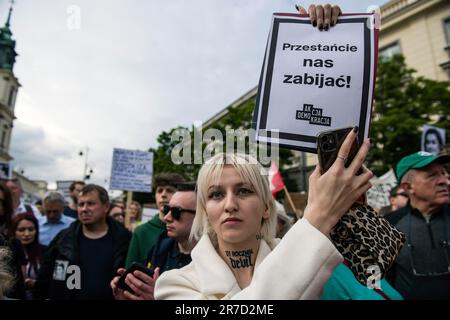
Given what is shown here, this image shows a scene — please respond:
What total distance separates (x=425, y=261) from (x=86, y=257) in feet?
9.79

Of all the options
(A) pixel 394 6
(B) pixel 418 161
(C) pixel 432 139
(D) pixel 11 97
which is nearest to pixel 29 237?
(B) pixel 418 161

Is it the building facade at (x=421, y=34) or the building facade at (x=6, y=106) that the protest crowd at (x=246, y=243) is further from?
the building facade at (x=6, y=106)

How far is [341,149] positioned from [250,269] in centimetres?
65

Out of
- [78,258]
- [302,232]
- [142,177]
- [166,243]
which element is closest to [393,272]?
[166,243]

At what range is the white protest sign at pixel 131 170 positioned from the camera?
7.91 metres

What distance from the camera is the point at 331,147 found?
93 centimetres

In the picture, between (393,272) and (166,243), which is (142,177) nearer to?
(166,243)

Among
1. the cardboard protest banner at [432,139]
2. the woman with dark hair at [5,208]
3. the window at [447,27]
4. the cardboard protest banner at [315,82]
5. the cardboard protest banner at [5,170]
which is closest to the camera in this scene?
the cardboard protest banner at [315,82]

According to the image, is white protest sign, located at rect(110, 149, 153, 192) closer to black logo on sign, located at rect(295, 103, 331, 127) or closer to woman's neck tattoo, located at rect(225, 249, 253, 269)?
woman's neck tattoo, located at rect(225, 249, 253, 269)

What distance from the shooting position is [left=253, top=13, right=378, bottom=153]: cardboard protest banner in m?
1.18

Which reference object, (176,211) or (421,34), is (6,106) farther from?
(176,211)

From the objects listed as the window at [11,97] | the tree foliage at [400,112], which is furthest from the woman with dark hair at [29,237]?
the window at [11,97]

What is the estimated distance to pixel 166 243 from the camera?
108 inches

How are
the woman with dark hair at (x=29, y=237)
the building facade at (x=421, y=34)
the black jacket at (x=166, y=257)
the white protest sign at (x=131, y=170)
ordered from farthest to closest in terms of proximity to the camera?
the building facade at (x=421, y=34) < the white protest sign at (x=131, y=170) < the woman with dark hair at (x=29, y=237) < the black jacket at (x=166, y=257)
